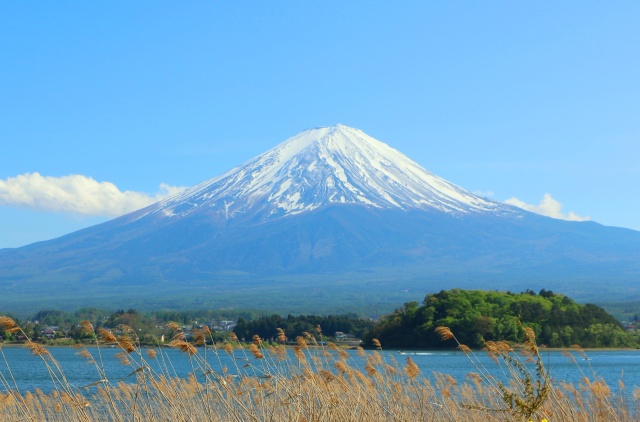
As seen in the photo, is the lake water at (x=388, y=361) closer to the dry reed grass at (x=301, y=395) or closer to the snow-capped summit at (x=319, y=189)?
the dry reed grass at (x=301, y=395)

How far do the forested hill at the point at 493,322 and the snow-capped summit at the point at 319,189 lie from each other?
5220 inches

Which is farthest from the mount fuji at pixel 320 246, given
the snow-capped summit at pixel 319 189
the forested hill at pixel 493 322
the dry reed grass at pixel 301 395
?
the dry reed grass at pixel 301 395

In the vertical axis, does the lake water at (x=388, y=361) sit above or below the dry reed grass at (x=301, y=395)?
below

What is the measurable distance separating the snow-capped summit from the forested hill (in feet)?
435

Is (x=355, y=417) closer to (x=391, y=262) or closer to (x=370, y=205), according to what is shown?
(x=391, y=262)

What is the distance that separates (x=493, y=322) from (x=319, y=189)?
148 metres

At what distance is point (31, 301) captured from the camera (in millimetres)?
119688

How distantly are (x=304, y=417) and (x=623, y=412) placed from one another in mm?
4713

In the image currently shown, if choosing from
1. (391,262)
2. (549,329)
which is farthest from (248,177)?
Answer: (549,329)

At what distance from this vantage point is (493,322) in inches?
1624

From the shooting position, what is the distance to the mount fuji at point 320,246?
135m

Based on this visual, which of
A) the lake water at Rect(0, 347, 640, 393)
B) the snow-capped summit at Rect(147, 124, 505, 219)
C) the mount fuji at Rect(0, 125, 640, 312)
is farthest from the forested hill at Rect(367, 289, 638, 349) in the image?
the snow-capped summit at Rect(147, 124, 505, 219)

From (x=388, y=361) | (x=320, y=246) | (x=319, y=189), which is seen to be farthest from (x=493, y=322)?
(x=319, y=189)

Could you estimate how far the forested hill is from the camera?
136 feet
